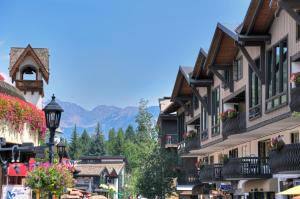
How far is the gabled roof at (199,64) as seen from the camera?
47.3 m

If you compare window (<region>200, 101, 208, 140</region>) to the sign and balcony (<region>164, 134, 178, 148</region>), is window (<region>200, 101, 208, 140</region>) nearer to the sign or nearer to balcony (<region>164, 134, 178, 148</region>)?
balcony (<region>164, 134, 178, 148</region>)

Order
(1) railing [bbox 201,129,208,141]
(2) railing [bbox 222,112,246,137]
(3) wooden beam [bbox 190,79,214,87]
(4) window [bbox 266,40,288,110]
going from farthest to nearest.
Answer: (1) railing [bbox 201,129,208,141] < (3) wooden beam [bbox 190,79,214,87] < (2) railing [bbox 222,112,246,137] < (4) window [bbox 266,40,288,110]

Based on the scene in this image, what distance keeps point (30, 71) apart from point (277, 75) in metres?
16.2

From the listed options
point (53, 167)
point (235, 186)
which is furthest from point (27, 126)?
point (235, 186)

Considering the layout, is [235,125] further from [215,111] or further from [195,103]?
[195,103]

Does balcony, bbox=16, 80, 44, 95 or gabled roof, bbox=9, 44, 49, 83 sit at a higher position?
gabled roof, bbox=9, 44, 49, 83

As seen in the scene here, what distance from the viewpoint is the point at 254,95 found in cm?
3725

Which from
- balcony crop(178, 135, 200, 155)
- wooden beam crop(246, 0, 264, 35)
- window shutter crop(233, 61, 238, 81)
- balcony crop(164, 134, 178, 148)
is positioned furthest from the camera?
balcony crop(164, 134, 178, 148)

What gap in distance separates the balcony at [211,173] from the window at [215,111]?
2521 mm

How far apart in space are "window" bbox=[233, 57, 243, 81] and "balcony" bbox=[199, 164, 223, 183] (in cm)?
781

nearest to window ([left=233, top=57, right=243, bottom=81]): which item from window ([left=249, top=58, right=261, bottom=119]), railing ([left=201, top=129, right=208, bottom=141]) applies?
window ([left=249, top=58, right=261, bottom=119])

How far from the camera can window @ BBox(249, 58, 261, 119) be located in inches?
1417

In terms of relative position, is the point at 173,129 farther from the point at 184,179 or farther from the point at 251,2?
the point at 251,2

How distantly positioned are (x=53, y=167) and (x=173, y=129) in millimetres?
65117
